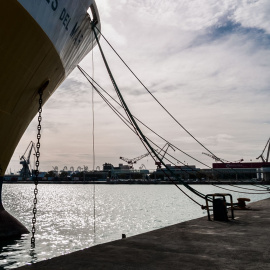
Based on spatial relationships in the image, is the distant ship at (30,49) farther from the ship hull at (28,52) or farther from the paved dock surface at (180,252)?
the paved dock surface at (180,252)

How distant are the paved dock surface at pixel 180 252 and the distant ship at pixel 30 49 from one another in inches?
195

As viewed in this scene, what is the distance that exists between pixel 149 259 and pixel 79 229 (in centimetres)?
1496

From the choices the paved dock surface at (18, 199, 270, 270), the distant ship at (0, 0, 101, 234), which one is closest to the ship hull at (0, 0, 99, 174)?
the distant ship at (0, 0, 101, 234)

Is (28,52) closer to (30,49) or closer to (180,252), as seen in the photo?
(30,49)

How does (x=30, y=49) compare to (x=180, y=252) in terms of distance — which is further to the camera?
(x=30, y=49)

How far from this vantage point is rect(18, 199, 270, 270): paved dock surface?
4.79 m

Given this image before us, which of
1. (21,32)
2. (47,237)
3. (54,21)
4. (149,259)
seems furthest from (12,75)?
(47,237)

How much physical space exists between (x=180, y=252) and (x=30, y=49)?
20.2ft

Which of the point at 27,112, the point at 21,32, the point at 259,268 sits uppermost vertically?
the point at 21,32

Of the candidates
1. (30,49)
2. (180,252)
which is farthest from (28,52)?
(180,252)

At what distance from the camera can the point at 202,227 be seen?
879 centimetres

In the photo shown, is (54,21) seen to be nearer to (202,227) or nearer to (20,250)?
(202,227)

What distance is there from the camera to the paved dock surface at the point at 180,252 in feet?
15.7

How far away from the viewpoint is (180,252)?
18.7 ft
